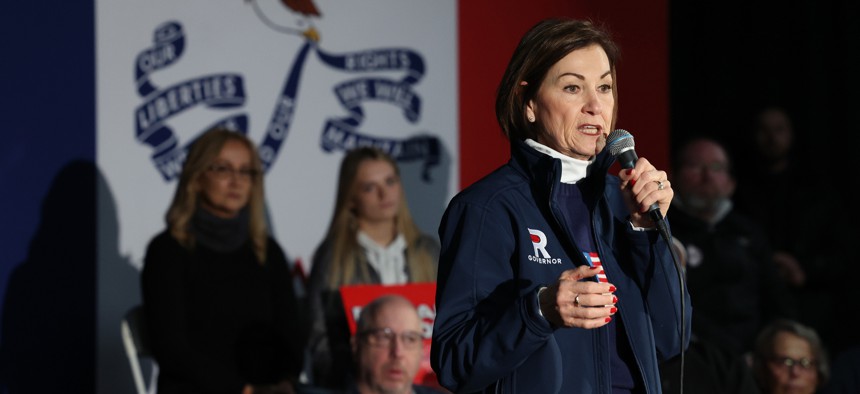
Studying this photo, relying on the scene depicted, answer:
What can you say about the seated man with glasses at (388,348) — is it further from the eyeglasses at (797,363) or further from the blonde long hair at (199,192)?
the eyeglasses at (797,363)

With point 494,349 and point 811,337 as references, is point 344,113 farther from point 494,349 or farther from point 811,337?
point 494,349

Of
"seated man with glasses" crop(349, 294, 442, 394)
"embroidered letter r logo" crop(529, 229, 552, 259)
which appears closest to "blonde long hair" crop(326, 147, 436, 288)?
"seated man with glasses" crop(349, 294, 442, 394)

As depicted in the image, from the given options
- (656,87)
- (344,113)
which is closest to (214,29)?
(344,113)

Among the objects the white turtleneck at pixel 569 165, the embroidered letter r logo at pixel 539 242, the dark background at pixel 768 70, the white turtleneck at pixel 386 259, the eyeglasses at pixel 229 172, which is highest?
the dark background at pixel 768 70

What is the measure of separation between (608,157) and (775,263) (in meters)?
3.88

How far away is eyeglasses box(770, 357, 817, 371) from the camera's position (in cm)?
456

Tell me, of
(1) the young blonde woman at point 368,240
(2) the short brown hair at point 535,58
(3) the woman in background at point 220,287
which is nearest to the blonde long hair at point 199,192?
(3) the woman in background at point 220,287

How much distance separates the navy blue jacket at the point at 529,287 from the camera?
193cm

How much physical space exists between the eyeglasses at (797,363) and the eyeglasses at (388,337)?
1322 mm

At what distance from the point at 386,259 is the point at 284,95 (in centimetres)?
94

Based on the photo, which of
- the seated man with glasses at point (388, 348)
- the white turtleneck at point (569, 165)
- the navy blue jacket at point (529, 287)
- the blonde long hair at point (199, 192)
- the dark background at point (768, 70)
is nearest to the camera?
the navy blue jacket at point (529, 287)

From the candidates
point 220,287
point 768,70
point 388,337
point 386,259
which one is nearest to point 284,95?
point 386,259

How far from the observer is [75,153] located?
4742mm

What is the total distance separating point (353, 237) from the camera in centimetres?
484
